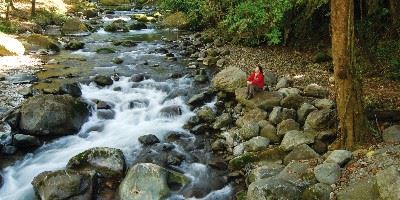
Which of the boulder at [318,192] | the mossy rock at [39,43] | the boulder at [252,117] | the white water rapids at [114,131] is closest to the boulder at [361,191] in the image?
the boulder at [318,192]

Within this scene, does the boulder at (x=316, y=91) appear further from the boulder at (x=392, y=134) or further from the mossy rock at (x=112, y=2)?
the mossy rock at (x=112, y=2)

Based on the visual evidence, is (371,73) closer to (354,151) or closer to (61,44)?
(354,151)

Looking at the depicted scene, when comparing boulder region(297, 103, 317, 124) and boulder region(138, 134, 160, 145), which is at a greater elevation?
boulder region(297, 103, 317, 124)

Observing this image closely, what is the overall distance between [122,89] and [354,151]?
10.2 m

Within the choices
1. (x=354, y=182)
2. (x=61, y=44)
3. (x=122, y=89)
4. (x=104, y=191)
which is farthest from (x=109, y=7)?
(x=354, y=182)

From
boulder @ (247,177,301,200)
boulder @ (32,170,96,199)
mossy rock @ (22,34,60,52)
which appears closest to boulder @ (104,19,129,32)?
mossy rock @ (22,34,60,52)

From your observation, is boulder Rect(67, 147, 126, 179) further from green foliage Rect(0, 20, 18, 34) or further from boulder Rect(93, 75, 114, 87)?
green foliage Rect(0, 20, 18, 34)

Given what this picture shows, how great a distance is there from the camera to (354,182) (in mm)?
8062

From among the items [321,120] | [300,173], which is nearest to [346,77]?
[300,173]

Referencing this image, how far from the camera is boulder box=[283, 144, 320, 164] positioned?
33.2 feet

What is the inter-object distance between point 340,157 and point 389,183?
1925mm

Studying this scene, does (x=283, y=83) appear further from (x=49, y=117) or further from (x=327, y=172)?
(x=49, y=117)

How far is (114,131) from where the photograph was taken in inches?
536

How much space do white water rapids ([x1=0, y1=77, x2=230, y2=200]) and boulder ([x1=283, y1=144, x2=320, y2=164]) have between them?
167 centimetres
